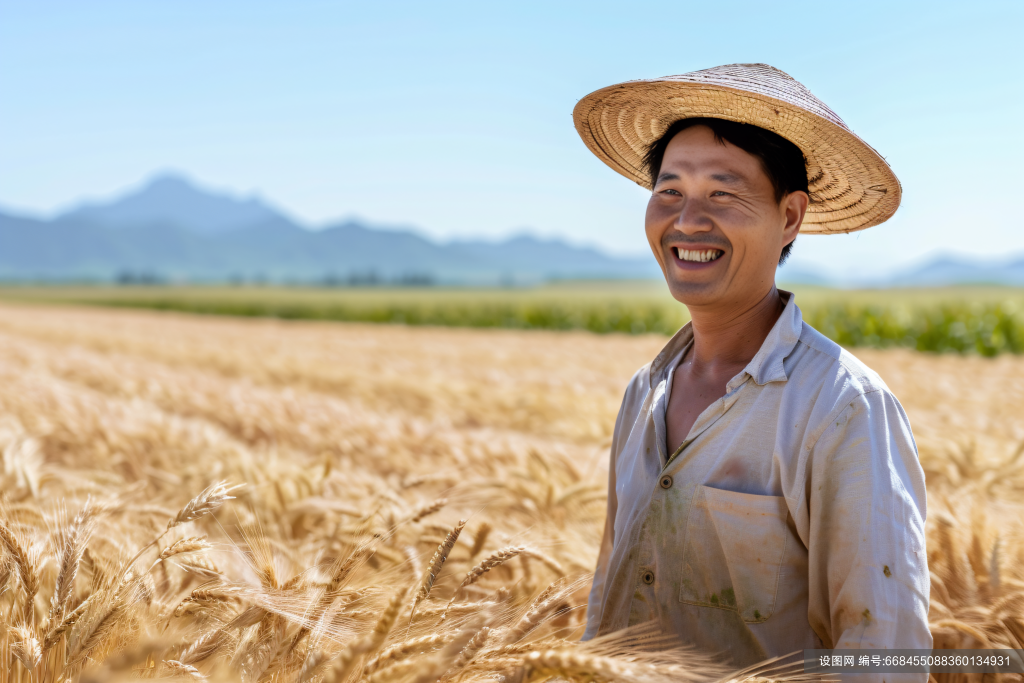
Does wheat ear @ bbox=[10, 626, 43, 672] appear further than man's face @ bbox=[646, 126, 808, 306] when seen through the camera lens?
No

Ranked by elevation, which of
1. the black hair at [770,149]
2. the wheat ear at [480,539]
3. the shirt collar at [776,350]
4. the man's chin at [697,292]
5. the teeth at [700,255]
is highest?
the black hair at [770,149]

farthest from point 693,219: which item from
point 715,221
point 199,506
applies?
point 199,506

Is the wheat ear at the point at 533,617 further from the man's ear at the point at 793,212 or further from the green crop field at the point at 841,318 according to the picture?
the green crop field at the point at 841,318

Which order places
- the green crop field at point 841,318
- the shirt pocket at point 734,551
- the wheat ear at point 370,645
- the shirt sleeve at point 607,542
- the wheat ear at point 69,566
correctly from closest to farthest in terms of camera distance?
the wheat ear at point 370,645, the wheat ear at point 69,566, the shirt pocket at point 734,551, the shirt sleeve at point 607,542, the green crop field at point 841,318

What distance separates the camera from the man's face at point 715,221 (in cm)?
154

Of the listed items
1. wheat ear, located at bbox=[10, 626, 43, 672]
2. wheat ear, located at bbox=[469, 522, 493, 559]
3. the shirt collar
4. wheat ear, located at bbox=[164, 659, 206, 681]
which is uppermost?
the shirt collar

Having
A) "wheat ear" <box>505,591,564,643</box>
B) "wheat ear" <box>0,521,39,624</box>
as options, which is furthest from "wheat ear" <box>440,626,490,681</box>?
"wheat ear" <box>0,521,39,624</box>

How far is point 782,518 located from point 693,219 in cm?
63

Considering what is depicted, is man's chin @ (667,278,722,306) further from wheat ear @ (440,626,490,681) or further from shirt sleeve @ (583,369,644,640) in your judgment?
wheat ear @ (440,626,490,681)

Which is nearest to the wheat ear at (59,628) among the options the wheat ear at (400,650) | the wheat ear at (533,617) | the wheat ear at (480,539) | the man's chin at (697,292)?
the wheat ear at (400,650)

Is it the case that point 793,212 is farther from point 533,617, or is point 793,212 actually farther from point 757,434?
point 533,617

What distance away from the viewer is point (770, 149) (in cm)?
157

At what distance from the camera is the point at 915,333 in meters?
15.3

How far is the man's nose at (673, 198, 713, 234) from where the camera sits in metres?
1.54
